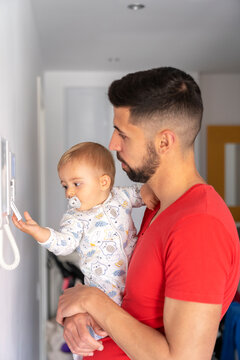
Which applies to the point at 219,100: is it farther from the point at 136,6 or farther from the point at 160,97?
the point at 160,97

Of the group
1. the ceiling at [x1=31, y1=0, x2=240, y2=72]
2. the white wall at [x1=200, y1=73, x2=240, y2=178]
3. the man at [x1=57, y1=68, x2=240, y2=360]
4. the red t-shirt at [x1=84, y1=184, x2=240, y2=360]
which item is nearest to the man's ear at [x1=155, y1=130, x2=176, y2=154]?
the man at [x1=57, y1=68, x2=240, y2=360]

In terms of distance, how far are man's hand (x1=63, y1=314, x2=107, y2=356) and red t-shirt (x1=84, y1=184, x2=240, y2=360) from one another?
0.12 meters

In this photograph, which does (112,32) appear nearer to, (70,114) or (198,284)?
(70,114)

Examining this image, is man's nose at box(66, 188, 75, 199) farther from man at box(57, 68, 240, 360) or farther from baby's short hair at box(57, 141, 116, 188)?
man at box(57, 68, 240, 360)

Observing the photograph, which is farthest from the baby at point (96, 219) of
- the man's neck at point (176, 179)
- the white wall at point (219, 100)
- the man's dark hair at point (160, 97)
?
the white wall at point (219, 100)

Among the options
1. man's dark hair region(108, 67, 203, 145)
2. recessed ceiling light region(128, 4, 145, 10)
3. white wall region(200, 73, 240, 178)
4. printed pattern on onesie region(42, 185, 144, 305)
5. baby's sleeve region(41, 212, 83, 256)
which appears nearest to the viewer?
man's dark hair region(108, 67, 203, 145)

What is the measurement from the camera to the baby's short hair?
1.27 meters

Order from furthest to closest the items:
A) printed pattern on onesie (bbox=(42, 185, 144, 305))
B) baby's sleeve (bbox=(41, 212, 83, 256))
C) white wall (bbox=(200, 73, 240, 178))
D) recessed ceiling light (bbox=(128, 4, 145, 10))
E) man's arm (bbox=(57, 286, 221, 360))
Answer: white wall (bbox=(200, 73, 240, 178)) → recessed ceiling light (bbox=(128, 4, 145, 10)) → printed pattern on onesie (bbox=(42, 185, 144, 305)) → baby's sleeve (bbox=(41, 212, 83, 256)) → man's arm (bbox=(57, 286, 221, 360))

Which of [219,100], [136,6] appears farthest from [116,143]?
[219,100]

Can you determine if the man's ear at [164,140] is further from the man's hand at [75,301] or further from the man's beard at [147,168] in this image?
the man's hand at [75,301]

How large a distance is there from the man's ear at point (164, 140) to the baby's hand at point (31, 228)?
344 mm

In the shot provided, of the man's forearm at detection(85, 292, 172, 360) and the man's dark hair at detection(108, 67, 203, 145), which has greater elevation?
the man's dark hair at detection(108, 67, 203, 145)

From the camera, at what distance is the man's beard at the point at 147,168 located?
3.43ft

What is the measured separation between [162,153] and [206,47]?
8.88ft
